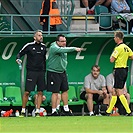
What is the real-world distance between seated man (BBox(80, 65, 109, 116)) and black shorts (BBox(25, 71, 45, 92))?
1634 millimetres

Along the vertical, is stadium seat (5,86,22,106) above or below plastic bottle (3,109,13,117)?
above

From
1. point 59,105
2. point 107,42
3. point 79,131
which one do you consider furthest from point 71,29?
point 79,131

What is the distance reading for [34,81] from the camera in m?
17.9

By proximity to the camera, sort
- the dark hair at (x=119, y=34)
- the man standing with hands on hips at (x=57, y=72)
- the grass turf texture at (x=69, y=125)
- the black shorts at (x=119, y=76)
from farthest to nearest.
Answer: the man standing with hands on hips at (x=57, y=72)
the black shorts at (x=119, y=76)
the dark hair at (x=119, y=34)
the grass turf texture at (x=69, y=125)

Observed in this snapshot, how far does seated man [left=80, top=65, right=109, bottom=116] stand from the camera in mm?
19031

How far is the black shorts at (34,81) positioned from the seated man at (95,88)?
163 cm

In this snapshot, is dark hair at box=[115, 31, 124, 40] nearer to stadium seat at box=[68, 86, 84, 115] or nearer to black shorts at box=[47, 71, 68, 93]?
black shorts at box=[47, 71, 68, 93]

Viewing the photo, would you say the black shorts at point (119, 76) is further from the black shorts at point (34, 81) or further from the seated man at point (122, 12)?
the seated man at point (122, 12)

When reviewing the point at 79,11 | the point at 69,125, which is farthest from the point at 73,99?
the point at 69,125

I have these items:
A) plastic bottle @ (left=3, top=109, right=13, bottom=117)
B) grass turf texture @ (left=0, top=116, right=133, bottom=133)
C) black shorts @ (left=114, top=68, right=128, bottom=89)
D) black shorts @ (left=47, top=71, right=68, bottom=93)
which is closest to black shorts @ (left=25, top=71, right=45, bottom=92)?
black shorts @ (left=47, top=71, right=68, bottom=93)

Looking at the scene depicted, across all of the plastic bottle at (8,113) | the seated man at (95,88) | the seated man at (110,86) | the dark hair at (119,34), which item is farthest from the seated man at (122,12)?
the plastic bottle at (8,113)

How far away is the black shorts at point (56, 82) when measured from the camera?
→ 17422 mm

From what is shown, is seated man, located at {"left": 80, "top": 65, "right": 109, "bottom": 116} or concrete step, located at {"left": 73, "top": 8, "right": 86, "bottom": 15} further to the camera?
concrete step, located at {"left": 73, "top": 8, "right": 86, "bottom": 15}

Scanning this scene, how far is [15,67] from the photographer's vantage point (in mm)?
20359
